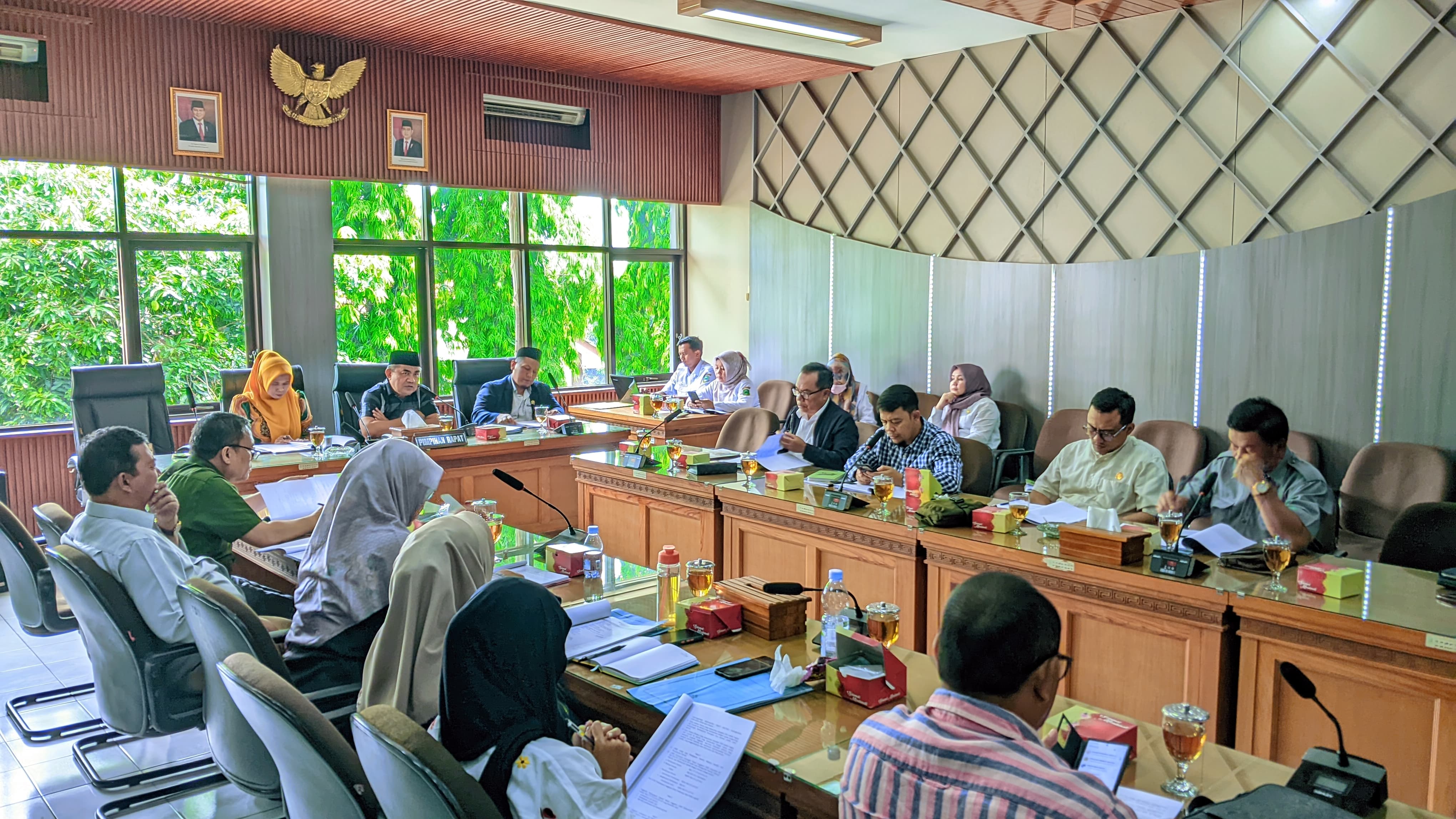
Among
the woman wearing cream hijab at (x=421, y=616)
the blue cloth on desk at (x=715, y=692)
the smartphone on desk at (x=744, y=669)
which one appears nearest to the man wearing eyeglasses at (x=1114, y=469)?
the smartphone on desk at (x=744, y=669)

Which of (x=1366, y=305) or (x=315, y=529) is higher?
(x=1366, y=305)

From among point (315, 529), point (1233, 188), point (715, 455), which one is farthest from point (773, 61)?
point (315, 529)

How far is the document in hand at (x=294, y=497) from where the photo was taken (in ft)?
12.1

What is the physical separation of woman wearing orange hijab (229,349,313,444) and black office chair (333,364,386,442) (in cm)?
41

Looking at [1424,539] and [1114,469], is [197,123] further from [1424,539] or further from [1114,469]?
[1424,539]

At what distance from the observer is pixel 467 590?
211cm

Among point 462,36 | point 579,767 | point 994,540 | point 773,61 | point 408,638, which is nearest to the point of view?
point 579,767

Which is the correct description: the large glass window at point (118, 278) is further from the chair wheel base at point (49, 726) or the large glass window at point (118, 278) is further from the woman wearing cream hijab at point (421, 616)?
the woman wearing cream hijab at point (421, 616)

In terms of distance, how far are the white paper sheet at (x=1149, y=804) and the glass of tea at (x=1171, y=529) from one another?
4.44ft

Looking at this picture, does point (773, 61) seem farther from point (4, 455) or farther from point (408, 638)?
point (408, 638)

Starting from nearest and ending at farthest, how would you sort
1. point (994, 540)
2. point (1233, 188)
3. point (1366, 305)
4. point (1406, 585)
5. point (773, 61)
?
point (1406, 585), point (994, 540), point (1366, 305), point (1233, 188), point (773, 61)

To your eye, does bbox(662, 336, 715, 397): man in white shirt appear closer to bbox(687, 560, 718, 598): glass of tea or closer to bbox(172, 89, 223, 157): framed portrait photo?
bbox(172, 89, 223, 157): framed portrait photo

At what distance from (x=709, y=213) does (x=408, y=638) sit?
751 centimetres

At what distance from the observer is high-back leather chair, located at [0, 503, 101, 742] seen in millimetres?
3244
